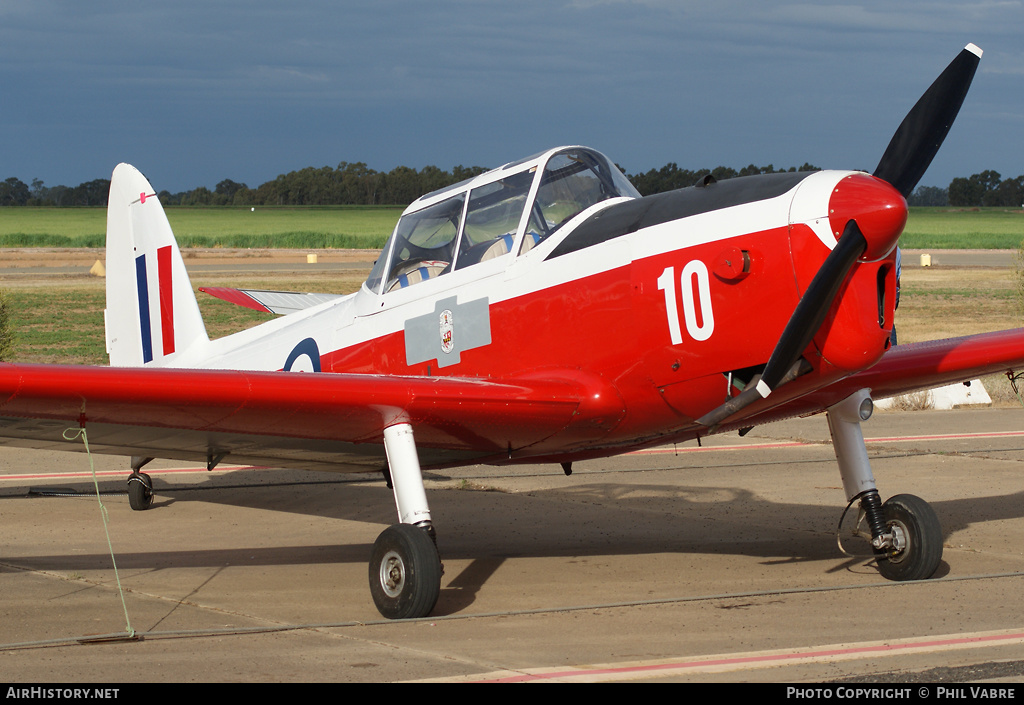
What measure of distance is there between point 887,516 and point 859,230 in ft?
8.05

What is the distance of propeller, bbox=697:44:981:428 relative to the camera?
5348 millimetres

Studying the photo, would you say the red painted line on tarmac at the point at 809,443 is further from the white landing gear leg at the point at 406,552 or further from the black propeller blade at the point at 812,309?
the black propeller blade at the point at 812,309

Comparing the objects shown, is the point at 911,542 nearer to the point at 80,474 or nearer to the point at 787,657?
the point at 787,657

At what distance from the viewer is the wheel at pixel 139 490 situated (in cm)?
1003

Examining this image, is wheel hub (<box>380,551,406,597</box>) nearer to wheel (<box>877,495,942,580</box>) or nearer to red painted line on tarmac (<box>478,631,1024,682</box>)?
red painted line on tarmac (<box>478,631,1024,682</box>)

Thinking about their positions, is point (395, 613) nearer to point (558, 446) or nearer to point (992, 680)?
point (558, 446)

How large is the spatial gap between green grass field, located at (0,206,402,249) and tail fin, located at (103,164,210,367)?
163 ft

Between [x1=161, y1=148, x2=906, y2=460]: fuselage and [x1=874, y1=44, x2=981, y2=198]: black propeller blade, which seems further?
[x1=874, y1=44, x2=981, y2=198]: black propeller blade

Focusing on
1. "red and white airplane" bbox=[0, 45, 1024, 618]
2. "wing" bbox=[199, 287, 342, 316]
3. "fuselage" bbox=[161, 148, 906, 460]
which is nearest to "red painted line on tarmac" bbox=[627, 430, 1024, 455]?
"wing" bbox=[199, 287, 342, 316]

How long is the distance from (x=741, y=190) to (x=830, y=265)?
2.45 ft

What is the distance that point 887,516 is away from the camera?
6.99 metres

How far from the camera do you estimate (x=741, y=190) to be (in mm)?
5832

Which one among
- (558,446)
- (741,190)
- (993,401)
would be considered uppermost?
(741,190)
